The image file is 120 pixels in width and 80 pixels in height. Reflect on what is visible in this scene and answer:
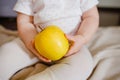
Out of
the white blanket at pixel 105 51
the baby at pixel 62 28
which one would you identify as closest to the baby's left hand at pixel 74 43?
the baby at pixel 62 28

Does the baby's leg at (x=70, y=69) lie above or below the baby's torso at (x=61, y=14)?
below

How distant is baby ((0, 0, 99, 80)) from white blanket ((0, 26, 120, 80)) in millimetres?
67

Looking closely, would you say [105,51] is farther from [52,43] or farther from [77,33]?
[52,43]

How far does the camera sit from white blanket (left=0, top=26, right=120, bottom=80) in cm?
74

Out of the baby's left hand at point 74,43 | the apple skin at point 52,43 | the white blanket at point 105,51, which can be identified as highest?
the apple skin at point 52,43

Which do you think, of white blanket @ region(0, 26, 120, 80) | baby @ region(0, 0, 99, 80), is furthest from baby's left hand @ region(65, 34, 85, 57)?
white blanket @ region(0, 26, 120, 80)

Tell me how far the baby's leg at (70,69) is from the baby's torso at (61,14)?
0.12 m

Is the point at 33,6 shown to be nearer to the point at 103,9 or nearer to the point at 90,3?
the point at 90,3

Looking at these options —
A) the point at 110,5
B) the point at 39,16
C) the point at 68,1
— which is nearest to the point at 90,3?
the point at 68,1

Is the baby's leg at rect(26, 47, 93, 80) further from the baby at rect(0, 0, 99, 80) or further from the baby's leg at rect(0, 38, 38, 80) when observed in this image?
the baby's leg at rect(0, 38, 38, 80)

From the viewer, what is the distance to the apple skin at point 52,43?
63 cm

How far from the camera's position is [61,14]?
2.53ft

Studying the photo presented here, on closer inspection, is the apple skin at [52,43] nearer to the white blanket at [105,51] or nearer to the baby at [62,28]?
the baby at [62,28]

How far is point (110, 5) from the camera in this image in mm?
1389
